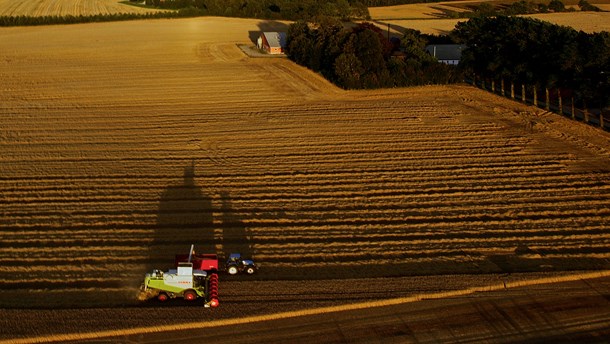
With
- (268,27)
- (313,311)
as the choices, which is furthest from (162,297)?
(268,27)

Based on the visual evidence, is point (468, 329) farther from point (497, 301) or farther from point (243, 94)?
point (243, 94)

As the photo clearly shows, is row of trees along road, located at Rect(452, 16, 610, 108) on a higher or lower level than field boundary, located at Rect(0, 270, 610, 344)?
higher

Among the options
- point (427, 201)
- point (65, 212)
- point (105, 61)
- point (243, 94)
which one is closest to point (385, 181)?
point (427, 201)

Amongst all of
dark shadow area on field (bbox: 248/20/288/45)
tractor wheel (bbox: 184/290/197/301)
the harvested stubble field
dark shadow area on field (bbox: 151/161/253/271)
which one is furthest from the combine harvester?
dark shadow area on field (bbox: 248/20/288/45)

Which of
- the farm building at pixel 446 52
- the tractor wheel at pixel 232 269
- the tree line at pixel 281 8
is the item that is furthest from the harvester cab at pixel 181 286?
the tree line at pixel 281 8

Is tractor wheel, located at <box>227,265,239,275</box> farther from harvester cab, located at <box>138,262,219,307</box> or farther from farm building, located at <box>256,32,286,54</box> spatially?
farm building, located at <box>256,32,286,54</box>

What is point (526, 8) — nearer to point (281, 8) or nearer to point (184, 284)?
point (281, 8)
